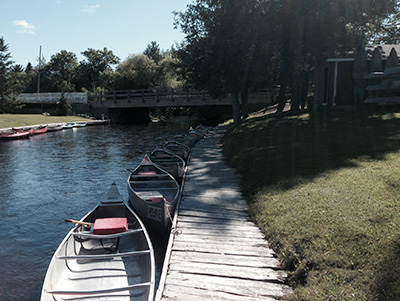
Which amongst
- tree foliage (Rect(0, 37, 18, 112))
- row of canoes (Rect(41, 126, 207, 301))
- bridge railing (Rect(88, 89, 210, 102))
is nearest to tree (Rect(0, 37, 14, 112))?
tree foliage (Rect(0, 37, 18, 112))

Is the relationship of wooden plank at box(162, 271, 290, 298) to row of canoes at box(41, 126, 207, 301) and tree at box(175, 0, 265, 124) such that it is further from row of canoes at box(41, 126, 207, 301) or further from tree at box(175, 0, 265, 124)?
tree at box(175, 0, 265, 124)

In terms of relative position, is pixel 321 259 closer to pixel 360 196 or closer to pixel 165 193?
pixel 360 196

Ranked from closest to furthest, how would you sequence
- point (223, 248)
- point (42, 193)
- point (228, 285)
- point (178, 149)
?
1. point (228, 285)
2. point (223, 248)
3. point (42, 193)
4. point (178, 149)

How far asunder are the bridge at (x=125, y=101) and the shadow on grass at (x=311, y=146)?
28.9 meters

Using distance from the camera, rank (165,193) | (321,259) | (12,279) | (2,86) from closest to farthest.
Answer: (321,259)
(12,279)
(165,193)
(2,86)

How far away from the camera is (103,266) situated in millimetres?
7703

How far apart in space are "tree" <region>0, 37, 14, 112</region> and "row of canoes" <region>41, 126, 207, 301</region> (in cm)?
4470

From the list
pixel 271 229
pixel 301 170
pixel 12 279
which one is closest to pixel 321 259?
pixel 271 229

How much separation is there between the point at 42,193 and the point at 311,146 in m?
11.1

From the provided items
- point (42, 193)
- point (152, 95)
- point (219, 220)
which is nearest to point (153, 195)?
point (219, 220)

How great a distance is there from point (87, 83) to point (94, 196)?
290 feet

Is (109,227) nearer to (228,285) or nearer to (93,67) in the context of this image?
(228,285)

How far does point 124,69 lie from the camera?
221 ft

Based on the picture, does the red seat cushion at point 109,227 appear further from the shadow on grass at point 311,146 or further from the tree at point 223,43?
the tree at point 223,43
